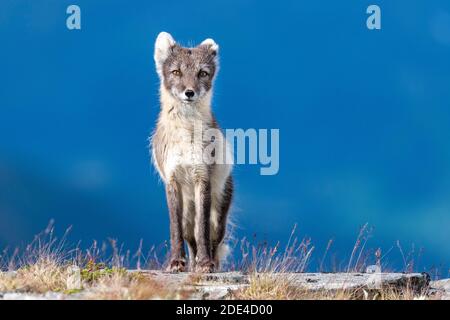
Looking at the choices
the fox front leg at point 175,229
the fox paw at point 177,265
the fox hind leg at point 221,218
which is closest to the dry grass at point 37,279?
the fox paw at point 177,265

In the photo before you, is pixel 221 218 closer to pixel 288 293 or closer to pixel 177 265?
pixel 177 265

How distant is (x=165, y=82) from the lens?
12.8 meters

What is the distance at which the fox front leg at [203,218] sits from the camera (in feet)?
40.1

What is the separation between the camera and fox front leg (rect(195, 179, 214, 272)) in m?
12.2

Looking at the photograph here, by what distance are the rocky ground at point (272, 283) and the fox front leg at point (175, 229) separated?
0.62m

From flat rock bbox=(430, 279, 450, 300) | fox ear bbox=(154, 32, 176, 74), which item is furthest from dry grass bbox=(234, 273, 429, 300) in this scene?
fox ear bbox=(154, 32, 176, 74)

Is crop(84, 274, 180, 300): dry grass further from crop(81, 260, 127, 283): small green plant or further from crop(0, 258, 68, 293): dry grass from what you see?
crop(0, 258, 68, 293): dry grass

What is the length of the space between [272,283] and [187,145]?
361 centimetres

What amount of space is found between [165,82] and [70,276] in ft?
13.9

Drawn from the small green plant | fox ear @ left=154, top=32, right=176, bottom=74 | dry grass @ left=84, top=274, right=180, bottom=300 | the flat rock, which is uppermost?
fox ear @ left=154, top=32, right=176, bottom=74

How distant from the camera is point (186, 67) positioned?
40.7 feet

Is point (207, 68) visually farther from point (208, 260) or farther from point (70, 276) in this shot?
point (70, 276)

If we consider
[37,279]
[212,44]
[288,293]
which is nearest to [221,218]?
[212,44]
